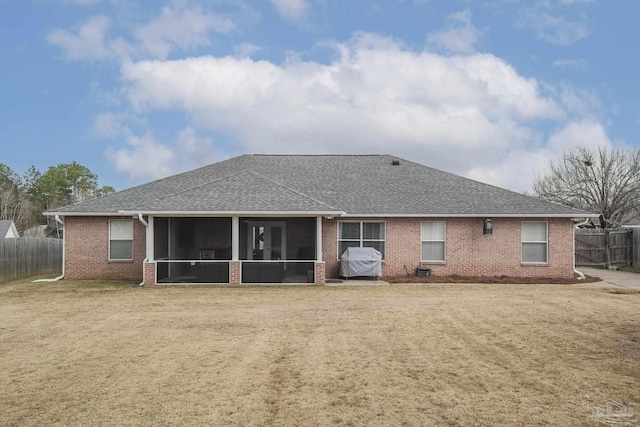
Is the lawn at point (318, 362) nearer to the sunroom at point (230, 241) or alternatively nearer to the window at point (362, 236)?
the window at point (362, 236)

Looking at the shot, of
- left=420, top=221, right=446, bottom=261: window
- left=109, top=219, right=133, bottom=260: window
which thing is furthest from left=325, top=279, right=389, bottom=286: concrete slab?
left=109, top=219, right=133, bottom=260: window

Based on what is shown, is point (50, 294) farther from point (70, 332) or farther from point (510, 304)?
point (510, 304)

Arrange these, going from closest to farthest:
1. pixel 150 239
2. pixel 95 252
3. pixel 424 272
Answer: pixel 150 239, pixel 424 272, pixel 95 252

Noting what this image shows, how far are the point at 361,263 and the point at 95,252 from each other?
9.68m

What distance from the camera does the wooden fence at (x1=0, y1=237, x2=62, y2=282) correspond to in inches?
842

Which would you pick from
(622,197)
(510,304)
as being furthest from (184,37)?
(622,197)

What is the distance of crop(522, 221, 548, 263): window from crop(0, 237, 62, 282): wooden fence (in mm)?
19745

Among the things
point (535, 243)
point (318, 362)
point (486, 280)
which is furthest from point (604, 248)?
point (318, 362)

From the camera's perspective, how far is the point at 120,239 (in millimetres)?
20062

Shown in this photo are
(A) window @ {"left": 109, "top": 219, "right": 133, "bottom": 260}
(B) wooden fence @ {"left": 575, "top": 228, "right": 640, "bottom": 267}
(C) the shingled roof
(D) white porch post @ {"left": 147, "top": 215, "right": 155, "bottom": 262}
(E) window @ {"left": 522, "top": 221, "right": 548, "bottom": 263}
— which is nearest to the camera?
(D) white porch post @ {"left": 147, "top": 215, "right": 155, "bottom": 262}

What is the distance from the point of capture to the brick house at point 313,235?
18.9 m

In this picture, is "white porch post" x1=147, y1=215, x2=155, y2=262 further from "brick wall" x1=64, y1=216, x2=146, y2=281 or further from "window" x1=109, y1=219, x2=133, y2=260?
"window" x1=109, y1=219, x2=133, y2=260

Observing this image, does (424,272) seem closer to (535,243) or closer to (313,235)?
(535,243)

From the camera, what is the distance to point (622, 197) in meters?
36.5
